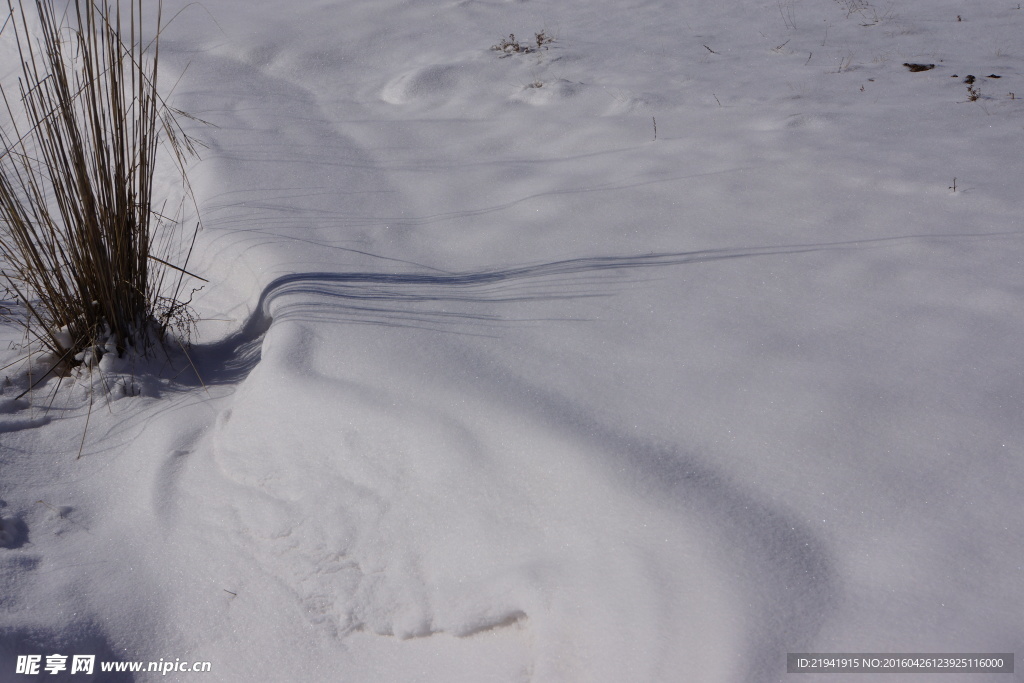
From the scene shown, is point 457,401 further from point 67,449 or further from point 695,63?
point 695,63

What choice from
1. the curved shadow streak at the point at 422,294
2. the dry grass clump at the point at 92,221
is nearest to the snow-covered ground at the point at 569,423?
the curved shadow streak at the point at 422,294

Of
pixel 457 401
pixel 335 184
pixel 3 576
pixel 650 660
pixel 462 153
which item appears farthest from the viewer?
pixel 462 153

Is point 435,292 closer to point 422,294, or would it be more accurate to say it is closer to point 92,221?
point 422,294

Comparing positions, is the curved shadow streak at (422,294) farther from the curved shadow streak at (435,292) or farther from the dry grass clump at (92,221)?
the dry grass clump at (92,221)

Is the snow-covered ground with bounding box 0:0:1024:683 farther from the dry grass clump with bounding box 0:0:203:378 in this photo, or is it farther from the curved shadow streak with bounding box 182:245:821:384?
the dry grass clump with bounding box 0:0:203:378

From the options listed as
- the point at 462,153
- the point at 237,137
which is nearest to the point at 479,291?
the point at 462,153

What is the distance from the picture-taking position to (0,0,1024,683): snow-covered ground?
116 cm

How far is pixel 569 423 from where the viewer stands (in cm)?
144

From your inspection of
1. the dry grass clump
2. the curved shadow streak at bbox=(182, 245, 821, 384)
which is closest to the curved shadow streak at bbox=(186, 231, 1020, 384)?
the curved shadow streak at bbox=(182, 245, 821, 384)

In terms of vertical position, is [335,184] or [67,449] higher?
[335,184]

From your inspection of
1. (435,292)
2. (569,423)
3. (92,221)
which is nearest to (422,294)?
(435,292)

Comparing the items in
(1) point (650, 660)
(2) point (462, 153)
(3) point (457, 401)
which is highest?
(2) point (462, 153)

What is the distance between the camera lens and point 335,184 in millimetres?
2500

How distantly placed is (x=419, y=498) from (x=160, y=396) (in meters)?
0.76
